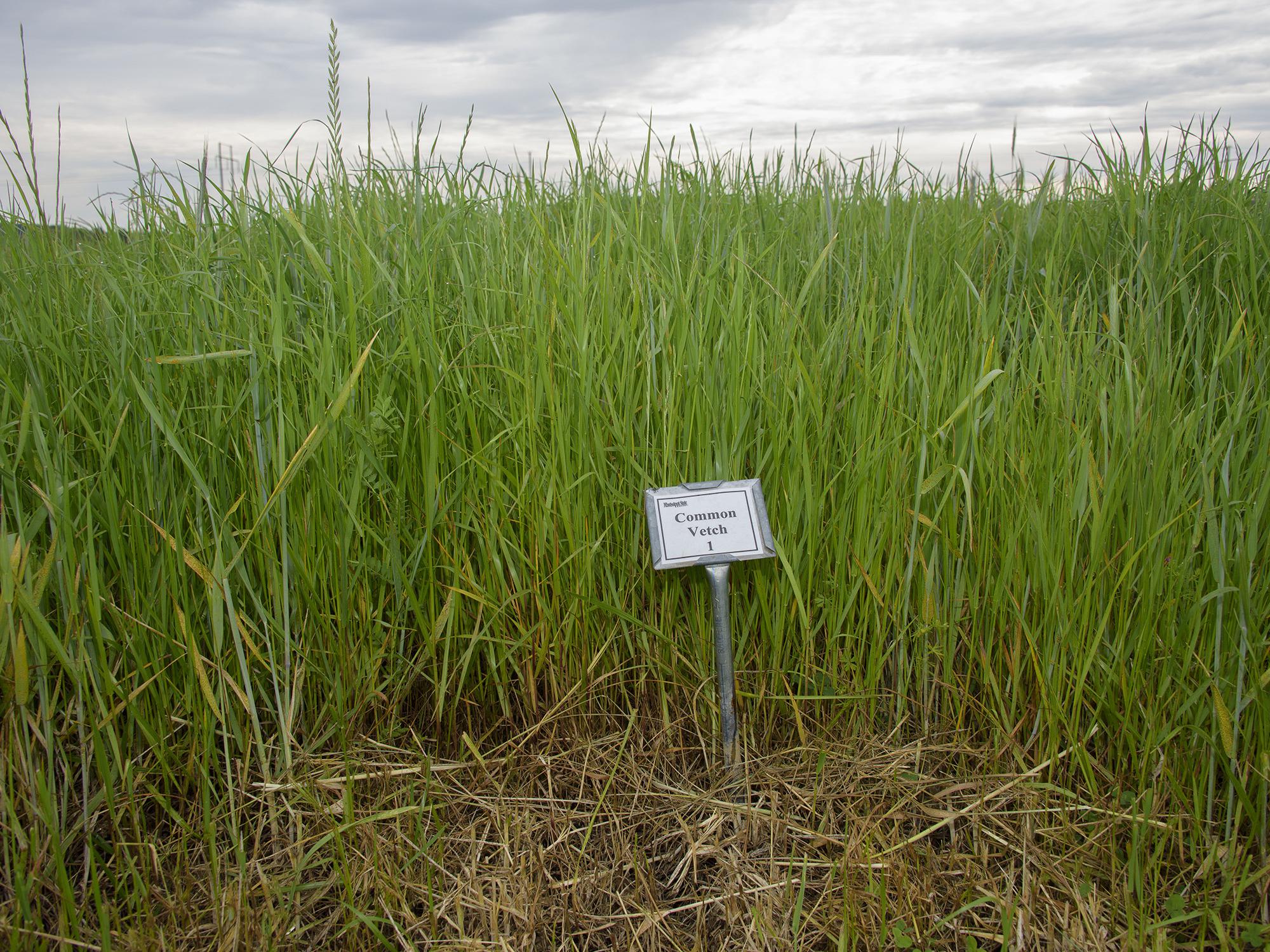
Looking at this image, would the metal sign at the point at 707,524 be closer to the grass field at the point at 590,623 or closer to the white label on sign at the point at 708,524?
the white label on sign at the point at 708,524

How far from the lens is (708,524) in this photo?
4.49ft

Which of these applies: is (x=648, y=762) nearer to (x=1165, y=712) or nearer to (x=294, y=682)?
(x=294, y=682)

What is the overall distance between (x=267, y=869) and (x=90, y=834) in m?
0.28

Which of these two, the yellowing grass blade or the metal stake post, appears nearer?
the yellowing grass blade

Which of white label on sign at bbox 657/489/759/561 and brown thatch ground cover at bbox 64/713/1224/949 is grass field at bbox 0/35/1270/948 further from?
white label on sign at bbox 657/489/759/561

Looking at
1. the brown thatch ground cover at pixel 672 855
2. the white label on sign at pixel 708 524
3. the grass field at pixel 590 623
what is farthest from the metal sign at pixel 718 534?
the brown thatch ground cover at pixel 672 855

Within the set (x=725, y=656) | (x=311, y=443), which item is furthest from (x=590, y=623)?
(x=311, y=443)

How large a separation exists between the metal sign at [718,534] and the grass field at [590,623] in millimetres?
105

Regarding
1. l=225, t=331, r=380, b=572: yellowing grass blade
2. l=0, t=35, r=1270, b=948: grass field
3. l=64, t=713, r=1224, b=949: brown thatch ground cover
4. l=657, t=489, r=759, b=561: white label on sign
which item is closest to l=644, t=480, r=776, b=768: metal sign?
l=657, t=489, r=759, b=561: white label on sign

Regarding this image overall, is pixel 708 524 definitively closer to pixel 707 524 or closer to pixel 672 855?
pixel 707 524

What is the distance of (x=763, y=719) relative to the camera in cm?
156

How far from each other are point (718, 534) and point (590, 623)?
35cm

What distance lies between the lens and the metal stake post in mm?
1395

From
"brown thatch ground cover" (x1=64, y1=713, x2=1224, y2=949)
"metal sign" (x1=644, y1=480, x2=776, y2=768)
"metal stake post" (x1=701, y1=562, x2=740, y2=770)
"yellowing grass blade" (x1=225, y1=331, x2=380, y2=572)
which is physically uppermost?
"yellowing grass blade" (x1=225, y1=331, x2=380, y2=572)
